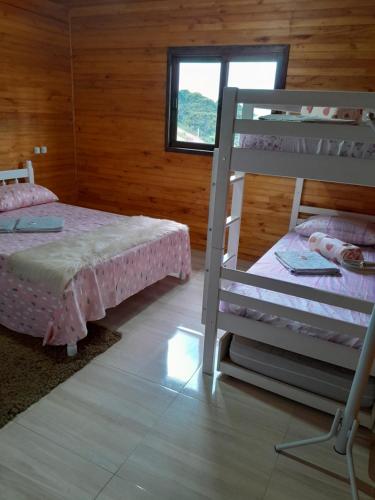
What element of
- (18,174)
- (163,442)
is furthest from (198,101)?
(163,442)

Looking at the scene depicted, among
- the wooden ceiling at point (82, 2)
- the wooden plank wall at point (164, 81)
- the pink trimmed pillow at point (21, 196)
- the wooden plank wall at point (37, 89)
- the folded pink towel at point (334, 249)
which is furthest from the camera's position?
the wooden ceiling at point (82, 2)

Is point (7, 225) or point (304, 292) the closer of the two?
point (304, 292)

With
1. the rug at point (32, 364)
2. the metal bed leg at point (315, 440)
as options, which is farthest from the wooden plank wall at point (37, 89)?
the metal bed leg at point (315, 440)

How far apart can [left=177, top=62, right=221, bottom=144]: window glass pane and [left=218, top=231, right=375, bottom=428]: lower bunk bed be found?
7.42 feet

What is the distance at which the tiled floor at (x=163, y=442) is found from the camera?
1.51 m

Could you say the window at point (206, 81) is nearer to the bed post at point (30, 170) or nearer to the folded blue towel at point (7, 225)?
the bed post at point (30, 170)

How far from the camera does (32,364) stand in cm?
216

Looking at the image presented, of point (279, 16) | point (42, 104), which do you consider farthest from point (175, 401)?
point (42, 104)

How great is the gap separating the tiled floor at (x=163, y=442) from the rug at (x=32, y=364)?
0.19 feet

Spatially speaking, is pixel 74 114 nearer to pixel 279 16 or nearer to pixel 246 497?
pixel 279 16

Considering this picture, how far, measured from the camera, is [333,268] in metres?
2.33

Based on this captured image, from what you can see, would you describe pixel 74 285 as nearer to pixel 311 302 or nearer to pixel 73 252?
pixel 73 252

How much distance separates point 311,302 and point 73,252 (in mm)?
1561

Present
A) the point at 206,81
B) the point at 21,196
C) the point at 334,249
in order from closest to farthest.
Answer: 1. the point at 334,249
2. the point at 21,196
3. the point at 206,81
